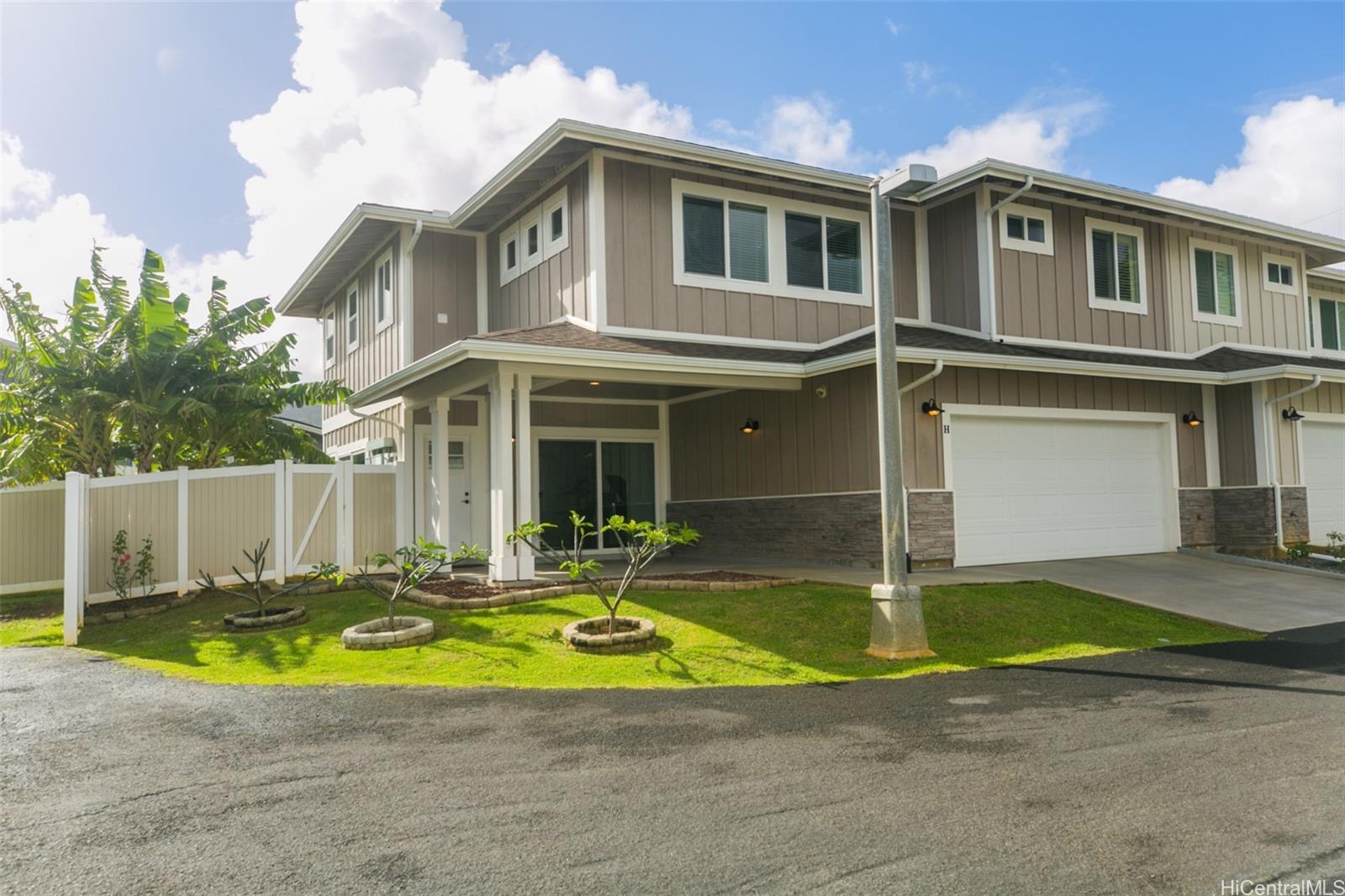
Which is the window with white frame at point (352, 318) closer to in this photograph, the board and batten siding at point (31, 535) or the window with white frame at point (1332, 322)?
the board and batten siding at point (31, 535)

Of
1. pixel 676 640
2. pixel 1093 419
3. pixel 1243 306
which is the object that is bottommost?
pixel 676 640

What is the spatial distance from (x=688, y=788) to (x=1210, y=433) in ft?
44.5

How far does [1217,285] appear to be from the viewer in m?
16.2

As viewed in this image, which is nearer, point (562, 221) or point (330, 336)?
point (562, 221)

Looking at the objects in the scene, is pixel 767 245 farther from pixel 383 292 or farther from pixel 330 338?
pixel 330 338

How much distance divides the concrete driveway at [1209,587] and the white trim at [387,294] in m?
10.6

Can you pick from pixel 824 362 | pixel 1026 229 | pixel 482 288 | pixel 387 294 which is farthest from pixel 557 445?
pixel 1026 229

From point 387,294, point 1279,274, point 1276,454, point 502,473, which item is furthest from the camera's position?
point 1279,274

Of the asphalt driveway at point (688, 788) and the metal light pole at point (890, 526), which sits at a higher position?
the metal light pole at point (890, 526)

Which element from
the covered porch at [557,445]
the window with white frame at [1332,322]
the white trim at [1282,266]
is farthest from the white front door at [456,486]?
the window with white frame at [1332,322]

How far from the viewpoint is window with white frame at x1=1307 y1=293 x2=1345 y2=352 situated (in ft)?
64.0

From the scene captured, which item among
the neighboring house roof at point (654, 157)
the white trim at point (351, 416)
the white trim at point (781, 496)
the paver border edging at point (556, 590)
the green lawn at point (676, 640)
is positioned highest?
the neighboring house roof at point (654, 157)

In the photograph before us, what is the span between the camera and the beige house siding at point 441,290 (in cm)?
1479

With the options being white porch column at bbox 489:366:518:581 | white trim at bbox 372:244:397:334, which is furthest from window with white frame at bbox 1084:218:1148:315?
white trim at bbox 372:244:397:334
